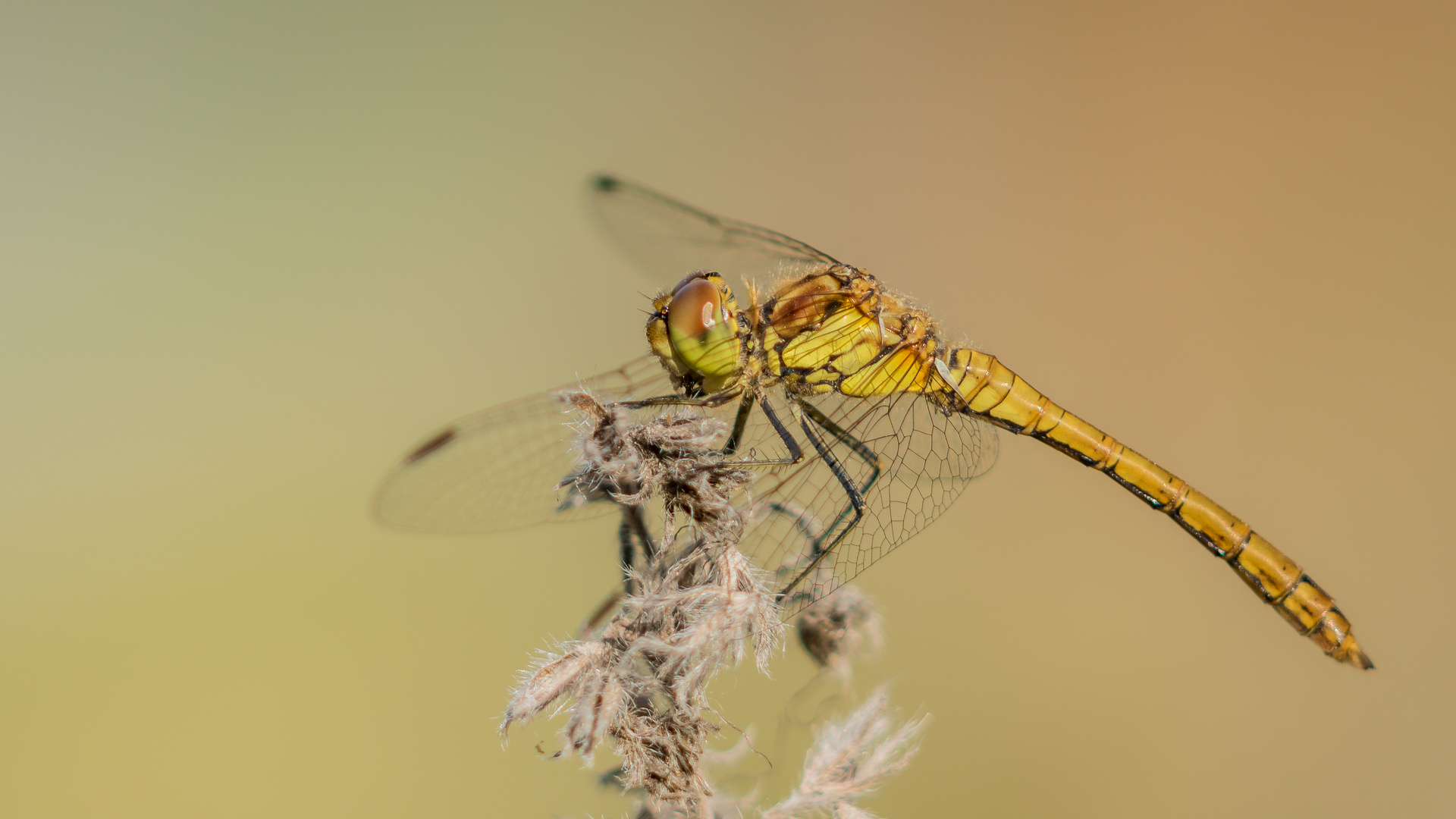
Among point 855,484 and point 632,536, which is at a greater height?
point 855,484

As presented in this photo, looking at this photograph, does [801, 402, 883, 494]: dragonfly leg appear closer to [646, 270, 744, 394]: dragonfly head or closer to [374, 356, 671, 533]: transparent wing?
[646, 270, 744, 394]: dragonfly head

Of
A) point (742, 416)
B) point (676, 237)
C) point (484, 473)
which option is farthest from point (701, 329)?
point (676, 237)

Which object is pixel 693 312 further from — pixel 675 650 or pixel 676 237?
pixel 676 237

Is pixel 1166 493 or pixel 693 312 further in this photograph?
pixel 1166 493

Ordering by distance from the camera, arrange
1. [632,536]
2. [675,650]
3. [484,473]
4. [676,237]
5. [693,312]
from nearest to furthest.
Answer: [675,650] → [632,536] → [693,312] → [484,473] → [676,237]

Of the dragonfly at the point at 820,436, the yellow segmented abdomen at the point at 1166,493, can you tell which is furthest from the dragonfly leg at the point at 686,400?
the yellow segmented abdomen at the point at 1166,493
